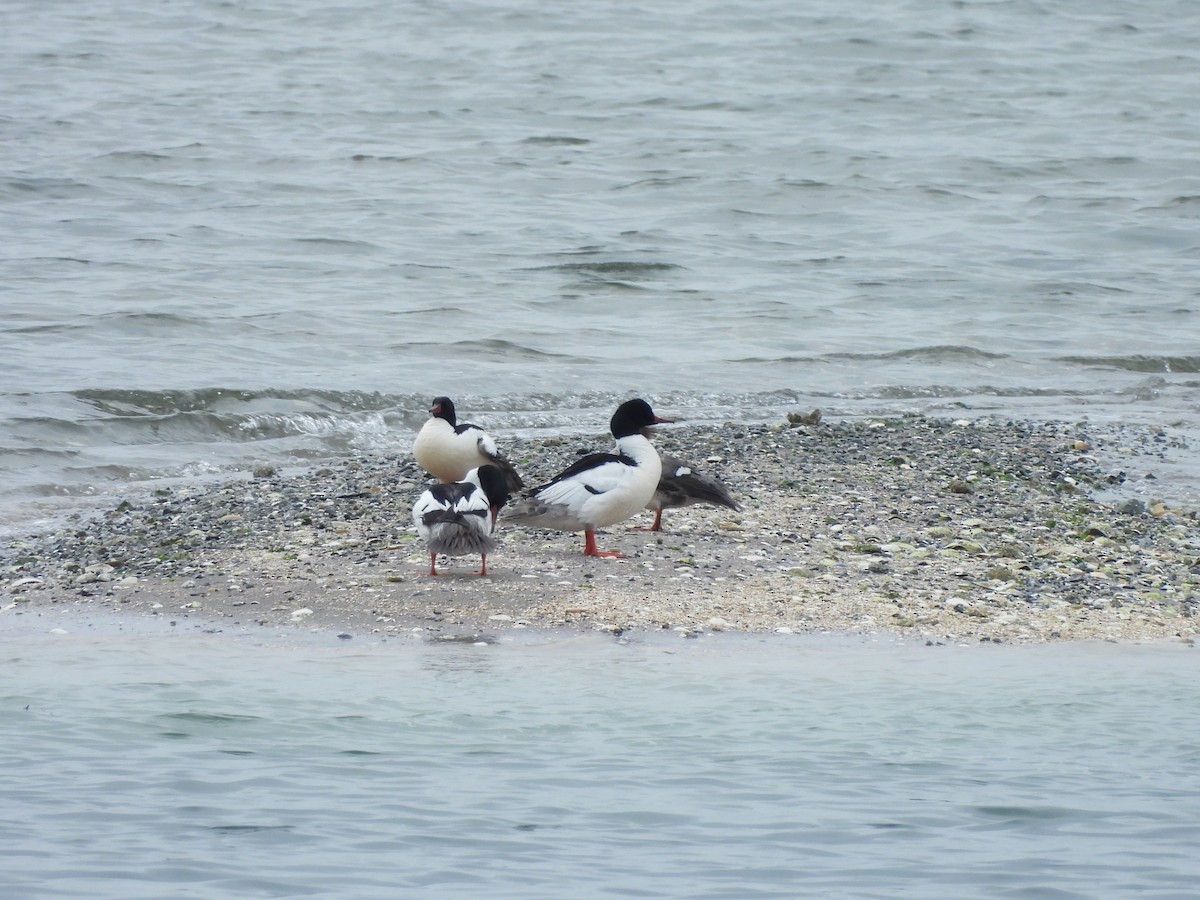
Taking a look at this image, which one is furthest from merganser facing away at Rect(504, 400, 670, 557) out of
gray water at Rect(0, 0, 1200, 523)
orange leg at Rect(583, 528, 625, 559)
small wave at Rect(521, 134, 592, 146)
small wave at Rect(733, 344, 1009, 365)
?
small wave at Rect(521, 134, 592, 146)

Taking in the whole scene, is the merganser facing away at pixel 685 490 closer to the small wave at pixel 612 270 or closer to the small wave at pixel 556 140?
the small wave at pixel 612 270

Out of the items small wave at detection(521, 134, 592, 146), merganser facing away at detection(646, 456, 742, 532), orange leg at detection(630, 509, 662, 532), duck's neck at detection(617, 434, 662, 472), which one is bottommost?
orange leg at detection(630, 509, 662, 532)

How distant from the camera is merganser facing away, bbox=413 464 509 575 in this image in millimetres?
8219

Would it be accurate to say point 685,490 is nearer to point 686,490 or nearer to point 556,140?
point 686,490

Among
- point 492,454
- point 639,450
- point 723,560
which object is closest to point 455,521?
point 639,450

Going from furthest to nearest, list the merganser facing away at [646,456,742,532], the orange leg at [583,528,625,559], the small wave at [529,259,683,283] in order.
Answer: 1. the small wave at [529,259,683,283]
2. the merganser facing away at [646,456,742,532]
3. the orange leg at [583,528,625,559]

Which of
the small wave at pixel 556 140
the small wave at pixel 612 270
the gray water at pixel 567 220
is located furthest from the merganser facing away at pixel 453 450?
the small wave at pixel 556 140

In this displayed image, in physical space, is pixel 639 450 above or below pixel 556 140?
below

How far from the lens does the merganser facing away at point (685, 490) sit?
30.6 ft

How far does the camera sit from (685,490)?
934 cm

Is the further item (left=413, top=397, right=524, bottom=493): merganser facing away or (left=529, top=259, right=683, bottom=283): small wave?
(left=529, top=259, right=683, bottom=283): small wave

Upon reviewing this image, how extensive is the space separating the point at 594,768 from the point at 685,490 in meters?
3.68

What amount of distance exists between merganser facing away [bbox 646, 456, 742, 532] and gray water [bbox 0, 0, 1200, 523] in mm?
4619

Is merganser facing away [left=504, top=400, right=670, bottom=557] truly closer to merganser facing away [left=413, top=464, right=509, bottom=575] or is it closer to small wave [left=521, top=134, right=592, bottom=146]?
merganser facing away [left=413, top=464, right=509, bottom=575]
